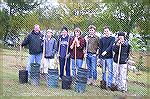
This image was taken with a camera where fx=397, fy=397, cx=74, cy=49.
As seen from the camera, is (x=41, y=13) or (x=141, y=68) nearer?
(x=41, y=13)

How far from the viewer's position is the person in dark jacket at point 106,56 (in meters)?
9.64

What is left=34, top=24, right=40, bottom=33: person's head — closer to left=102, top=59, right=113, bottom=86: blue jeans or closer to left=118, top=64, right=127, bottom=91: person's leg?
left=102, top=59, right=113, bottom=86: blue jeans

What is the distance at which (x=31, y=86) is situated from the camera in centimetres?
937

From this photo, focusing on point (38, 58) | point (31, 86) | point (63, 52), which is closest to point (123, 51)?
point (63, 52)

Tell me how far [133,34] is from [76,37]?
1416mm

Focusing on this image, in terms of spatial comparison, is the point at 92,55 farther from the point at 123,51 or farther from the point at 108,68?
the point at 123,51

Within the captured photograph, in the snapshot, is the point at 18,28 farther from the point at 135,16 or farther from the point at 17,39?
the point at 135,16

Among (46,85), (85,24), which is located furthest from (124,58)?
(46,85)

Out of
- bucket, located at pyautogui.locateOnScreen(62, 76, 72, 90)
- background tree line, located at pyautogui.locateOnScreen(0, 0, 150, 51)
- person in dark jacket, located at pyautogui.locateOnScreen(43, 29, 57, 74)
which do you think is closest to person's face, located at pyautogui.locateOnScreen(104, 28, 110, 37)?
background tree line, located at pyautogui.locateOnScreen(0, 0, 150, 51)

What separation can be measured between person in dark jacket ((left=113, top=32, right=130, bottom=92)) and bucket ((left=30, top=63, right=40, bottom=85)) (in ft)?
6.12

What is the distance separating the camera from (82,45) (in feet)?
31.7

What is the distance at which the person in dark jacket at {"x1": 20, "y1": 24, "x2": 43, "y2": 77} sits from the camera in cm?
960

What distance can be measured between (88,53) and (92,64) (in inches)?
11.3

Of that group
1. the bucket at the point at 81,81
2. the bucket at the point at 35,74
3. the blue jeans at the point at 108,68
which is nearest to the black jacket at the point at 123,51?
the blue jeans at the point at 108,68
